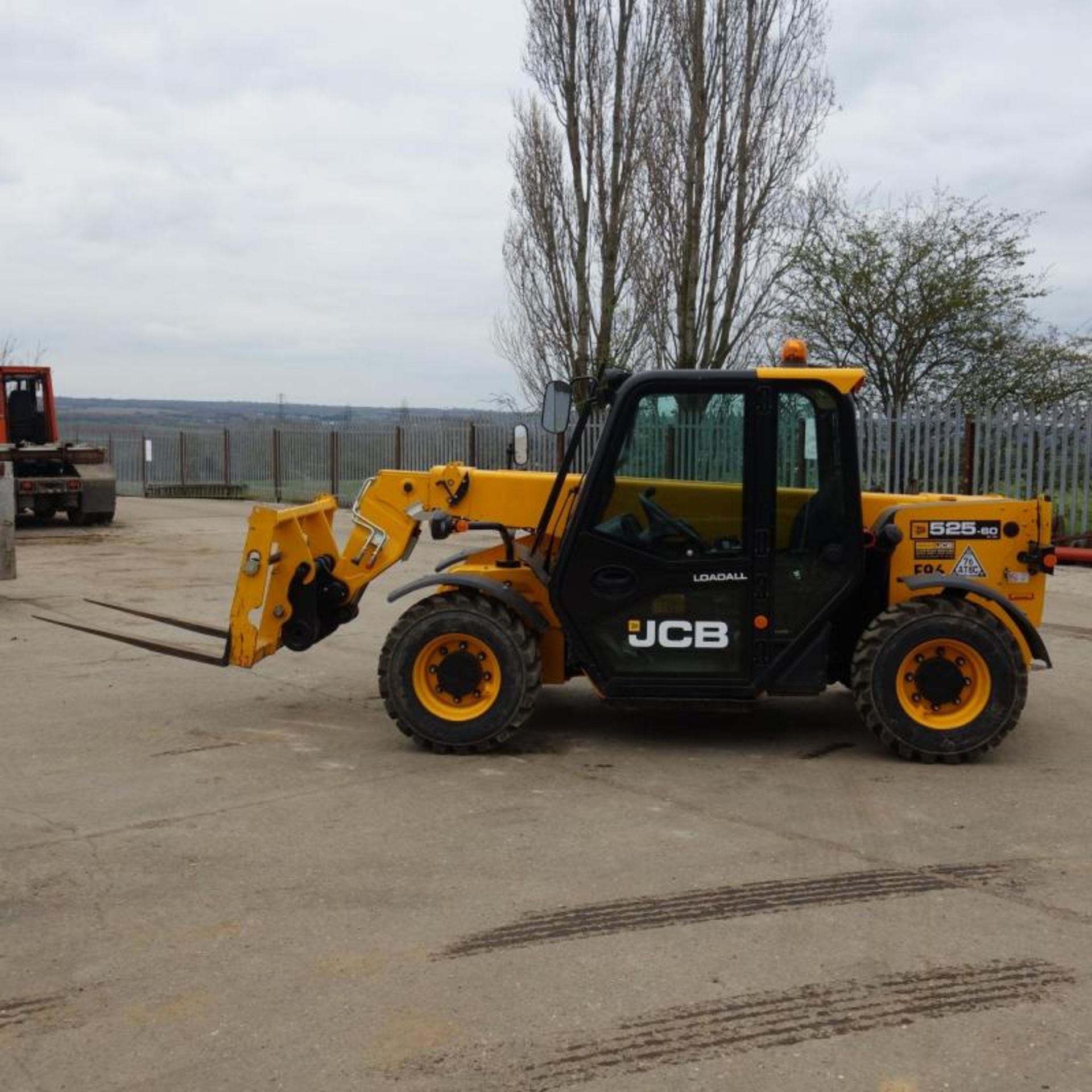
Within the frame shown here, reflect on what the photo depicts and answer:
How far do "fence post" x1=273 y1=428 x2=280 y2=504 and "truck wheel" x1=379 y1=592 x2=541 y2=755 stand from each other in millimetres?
25820

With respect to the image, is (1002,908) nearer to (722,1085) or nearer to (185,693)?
(722,1085)

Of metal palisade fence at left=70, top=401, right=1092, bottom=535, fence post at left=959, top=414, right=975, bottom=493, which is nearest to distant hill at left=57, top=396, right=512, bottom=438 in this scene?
metal palisade fence at left=70, top=401, right=1092, bottom=535

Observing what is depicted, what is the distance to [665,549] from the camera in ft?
21.0

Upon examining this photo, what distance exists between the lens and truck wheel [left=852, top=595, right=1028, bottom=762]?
6.30 metres

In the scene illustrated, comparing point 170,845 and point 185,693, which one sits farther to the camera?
point 185,693

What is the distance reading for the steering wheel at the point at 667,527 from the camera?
6391 mm

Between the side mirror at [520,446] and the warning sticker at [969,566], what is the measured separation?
2279 mm

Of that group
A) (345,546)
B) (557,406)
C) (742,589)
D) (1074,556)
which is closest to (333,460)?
(1074,556)

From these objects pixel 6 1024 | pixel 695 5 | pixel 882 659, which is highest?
pixel 695 5

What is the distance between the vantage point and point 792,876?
4.81 meters

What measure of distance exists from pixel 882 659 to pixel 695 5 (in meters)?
19.1

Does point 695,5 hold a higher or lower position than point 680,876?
higher

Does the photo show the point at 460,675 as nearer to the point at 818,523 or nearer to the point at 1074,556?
the point at 818,523

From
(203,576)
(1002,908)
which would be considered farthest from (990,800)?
(203,576)
